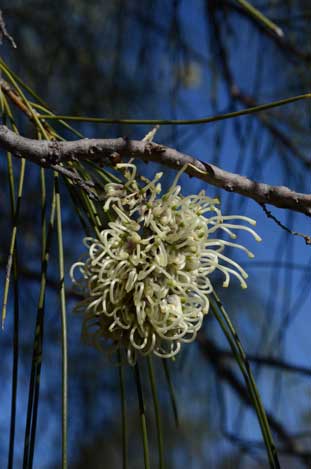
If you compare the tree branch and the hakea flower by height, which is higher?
the tree branch

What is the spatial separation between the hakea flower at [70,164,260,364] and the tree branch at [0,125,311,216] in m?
0.02

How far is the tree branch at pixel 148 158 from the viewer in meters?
0.50

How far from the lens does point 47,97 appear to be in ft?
4.73

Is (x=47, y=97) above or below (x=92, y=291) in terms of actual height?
above

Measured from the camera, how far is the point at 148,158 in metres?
0.51

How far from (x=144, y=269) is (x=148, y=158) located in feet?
0.29

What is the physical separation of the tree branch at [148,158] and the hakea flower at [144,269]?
0.02 metres

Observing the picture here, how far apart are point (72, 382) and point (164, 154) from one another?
1.27 metres

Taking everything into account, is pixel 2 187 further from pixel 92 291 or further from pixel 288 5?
pixel 92 291

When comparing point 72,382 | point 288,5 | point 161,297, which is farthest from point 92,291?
point 72,382

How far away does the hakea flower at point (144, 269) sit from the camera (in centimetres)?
49

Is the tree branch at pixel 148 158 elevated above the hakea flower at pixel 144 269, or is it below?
above

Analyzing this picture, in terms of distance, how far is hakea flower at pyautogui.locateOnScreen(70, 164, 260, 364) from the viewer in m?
0.49

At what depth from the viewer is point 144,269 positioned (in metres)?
0.49
